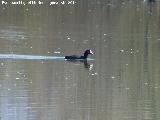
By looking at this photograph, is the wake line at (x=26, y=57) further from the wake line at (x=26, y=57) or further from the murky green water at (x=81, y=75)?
the murky green water at (x=81, y=75)

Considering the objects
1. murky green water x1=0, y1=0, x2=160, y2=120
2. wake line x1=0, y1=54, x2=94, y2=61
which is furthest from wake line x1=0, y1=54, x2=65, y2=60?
murky green water x1=0, y1=0, x2=160, y2=120

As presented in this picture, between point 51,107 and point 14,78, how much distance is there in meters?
5.96

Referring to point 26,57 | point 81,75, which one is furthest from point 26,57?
point 81,75

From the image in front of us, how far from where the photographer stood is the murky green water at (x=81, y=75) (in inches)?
949

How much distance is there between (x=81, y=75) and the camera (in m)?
31.5

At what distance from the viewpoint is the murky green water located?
79.0 feet

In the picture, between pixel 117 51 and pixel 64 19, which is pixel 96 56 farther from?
pixel 64 19

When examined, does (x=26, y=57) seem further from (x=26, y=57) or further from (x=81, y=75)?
(x=81, y=75)

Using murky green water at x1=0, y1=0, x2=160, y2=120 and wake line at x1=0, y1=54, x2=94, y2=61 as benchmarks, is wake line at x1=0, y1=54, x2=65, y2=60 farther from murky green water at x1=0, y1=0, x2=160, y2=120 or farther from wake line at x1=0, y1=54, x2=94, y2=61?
murky green water at x1=0, y1=0, x2=160, y2=120

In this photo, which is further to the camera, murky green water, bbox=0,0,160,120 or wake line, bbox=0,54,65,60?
wake line, bbox=0,54,65,60

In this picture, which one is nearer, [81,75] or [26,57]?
[81,75]

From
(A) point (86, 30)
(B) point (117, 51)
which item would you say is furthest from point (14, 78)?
(A) point (86, 30)

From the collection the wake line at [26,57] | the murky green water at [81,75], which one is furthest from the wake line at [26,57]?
the murky green water at [81,75]

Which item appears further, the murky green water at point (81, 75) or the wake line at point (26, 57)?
the wake line at point (26, 57)
